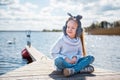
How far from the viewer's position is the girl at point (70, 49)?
655cm

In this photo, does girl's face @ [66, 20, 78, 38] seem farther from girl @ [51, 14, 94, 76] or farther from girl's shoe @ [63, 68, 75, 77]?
girl's shoe @ [63, 68, 75, 77]

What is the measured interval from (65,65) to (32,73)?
2.50 ft

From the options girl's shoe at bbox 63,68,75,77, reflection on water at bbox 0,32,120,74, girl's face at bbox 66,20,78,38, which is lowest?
reflection on water at bbox 0,32,120,74

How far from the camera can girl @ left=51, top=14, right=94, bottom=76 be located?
6555mm

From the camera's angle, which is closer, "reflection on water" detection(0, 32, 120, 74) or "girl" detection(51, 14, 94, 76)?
"girl" detection(51, 14, 94, 76)

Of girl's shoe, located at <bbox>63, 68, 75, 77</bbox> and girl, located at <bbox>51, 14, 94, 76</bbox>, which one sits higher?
girl, located at <bbox>51, 14, 94, 76</bbox>

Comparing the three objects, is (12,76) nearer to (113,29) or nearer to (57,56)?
(57,56)

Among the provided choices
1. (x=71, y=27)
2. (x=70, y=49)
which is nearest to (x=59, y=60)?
(x=70, y=49)

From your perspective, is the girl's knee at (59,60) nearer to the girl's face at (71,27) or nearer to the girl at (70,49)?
the girl at (70,49)

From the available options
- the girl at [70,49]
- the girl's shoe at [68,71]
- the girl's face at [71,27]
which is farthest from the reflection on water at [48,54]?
the girl's shoe at [68,71]

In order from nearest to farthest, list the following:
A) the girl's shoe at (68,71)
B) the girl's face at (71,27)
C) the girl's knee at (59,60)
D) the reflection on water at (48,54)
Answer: the girl's shoe at (68,71) → the girl's knee at (59,60) → the girl's face at (71,27) → the reflection on water at (48,54)

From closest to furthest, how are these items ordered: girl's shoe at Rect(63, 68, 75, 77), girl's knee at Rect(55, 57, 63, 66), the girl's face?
girl's shoe at Rect(63, 68, 75, 77) < girl's knee at Rect(55, 57, 63, 66) < the girl's face

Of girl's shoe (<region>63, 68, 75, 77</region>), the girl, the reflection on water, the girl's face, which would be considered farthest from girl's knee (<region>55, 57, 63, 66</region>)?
the reflection on water

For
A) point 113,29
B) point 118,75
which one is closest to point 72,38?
point 118,75
